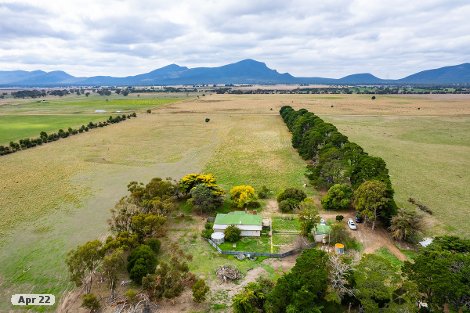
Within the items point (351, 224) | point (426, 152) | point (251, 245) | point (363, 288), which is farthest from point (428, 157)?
point (363, 288)

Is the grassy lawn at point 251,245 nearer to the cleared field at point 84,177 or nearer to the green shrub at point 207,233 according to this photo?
the green shrub at point 207,233

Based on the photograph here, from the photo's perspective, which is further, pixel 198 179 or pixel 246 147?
pixel 246 147

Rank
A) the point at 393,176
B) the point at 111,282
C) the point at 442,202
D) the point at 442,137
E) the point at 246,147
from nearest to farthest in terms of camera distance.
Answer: the point at 111,282, the point at 442,202, the point at 393,176, the point at 246,147, the point at 442,137

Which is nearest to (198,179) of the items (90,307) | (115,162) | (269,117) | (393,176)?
(90,307)

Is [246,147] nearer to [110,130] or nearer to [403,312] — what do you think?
[110,130]

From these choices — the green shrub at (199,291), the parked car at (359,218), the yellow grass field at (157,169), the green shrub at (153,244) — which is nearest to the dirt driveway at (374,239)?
the parked car at (359,218)

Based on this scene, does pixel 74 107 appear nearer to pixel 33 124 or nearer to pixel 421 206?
pixel 33 124

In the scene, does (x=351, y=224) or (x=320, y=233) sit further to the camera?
(x=351, y=224)
